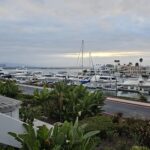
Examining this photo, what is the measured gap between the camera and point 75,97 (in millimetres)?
16234

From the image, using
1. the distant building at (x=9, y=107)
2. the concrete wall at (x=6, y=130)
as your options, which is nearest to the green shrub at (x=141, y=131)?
the distant building at (x=9, y=107)

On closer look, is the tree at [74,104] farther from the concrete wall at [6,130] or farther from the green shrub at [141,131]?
the concrete wall at [6,130]

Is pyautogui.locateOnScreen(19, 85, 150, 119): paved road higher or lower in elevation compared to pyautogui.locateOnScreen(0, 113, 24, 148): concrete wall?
lower

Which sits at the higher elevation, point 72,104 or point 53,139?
point 53,139

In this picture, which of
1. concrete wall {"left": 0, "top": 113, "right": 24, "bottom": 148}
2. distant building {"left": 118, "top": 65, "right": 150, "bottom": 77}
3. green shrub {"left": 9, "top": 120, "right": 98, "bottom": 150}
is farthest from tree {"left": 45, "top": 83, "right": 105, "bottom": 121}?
distant building {"left": 118, "top": 65, "right": 150, "bottom": 77}

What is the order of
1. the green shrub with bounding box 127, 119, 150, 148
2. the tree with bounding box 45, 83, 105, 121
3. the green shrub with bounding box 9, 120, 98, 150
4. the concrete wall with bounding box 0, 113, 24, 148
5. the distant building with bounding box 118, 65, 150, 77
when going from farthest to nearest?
the distant building with bounding box 118, 65, 150, 77 < the tree with bounding box 45, 83, 105, 121 < the green shrub with bounding box 127, 119, 150, 148 < the concrete wall with bounding box 0, 113, 24, 148 < the green shrub with bounding box 9, 120, 98, 150

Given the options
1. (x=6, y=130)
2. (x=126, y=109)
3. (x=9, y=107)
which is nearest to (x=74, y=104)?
(x=9, y=107)

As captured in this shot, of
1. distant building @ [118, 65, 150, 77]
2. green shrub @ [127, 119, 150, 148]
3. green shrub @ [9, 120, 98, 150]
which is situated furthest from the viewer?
distant building @ [118, 65, 150, 77]

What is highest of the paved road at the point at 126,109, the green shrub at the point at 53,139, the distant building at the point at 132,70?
the green shrub at the point at 53,139

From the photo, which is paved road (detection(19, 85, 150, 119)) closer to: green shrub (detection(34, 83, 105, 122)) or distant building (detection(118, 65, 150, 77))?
green shrub (detection(34, 83, 105, 122))

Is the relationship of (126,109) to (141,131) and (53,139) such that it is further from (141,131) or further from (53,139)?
(53,139)

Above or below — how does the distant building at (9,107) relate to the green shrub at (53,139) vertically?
above

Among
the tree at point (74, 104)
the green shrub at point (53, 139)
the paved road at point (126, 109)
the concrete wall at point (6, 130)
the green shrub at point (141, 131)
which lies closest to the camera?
the green shrub at point (53, 139)

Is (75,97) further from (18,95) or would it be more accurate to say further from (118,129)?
(18,95)
